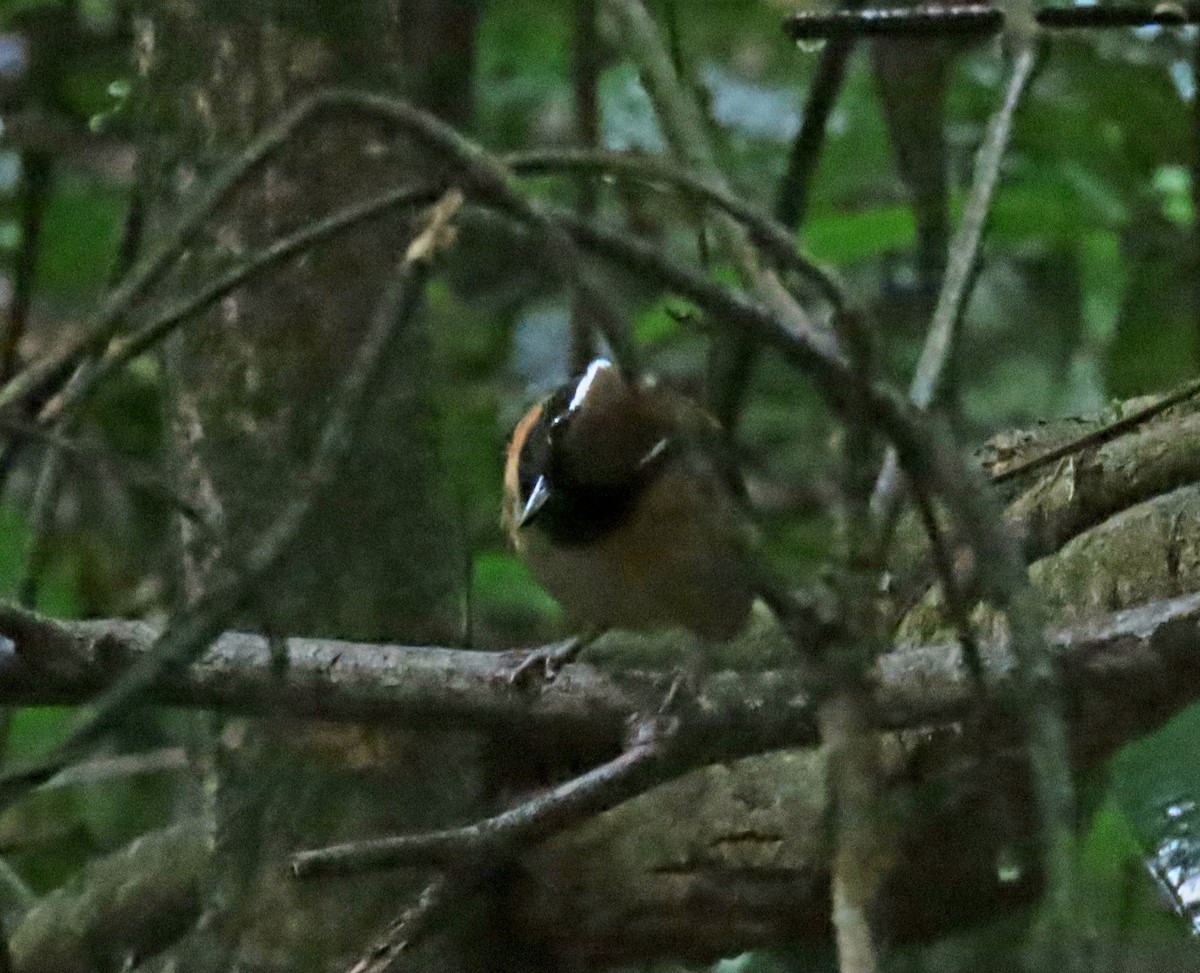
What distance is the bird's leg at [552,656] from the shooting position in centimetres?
134

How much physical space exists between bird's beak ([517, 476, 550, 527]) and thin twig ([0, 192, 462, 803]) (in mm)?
969

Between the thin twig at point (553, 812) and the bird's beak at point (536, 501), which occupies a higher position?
the bird's beak at point (536, 501)

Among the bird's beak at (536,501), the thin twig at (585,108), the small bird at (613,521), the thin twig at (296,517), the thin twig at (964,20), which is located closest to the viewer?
the thin twig at (296,517)

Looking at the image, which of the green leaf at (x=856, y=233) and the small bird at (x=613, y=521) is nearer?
the small bird at (x=613, y=521)

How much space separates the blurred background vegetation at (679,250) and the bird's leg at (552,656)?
117mm

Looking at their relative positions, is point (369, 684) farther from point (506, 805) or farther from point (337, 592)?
point (506, 805)

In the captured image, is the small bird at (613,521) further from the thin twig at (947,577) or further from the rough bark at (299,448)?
the thin twig at (947,577)

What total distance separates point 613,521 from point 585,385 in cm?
13

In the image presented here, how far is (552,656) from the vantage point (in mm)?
1557

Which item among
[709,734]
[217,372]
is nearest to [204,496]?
[217,372]

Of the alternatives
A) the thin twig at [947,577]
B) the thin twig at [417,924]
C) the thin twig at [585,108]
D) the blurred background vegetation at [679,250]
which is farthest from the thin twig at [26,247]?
the thin twig at [947,577]

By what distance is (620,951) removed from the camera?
170cm

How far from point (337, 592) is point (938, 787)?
79 cm

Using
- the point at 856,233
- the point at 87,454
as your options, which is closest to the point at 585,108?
the point at 856,233
